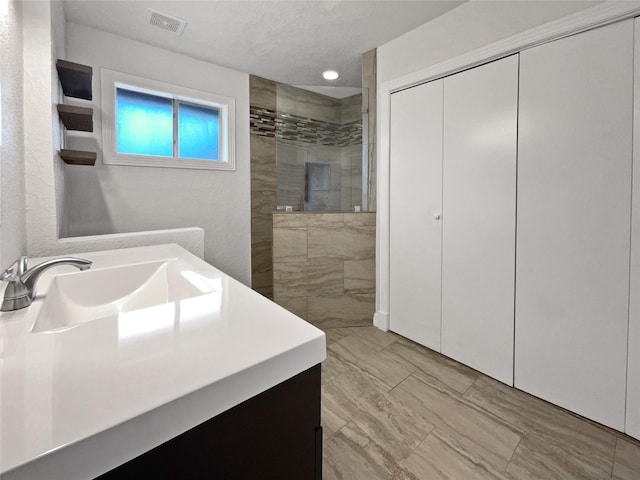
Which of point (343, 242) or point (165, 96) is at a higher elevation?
point (165, 96)

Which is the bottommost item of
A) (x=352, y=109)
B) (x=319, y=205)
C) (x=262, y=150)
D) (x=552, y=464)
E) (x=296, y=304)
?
(x=552, y=464)

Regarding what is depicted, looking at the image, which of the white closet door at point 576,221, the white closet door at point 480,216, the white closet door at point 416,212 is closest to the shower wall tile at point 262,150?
the white closet door at point 416,212

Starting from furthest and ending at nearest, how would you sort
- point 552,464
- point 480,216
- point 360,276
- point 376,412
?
point 360,276 < point 480,216 < point 376,412 < point 552,464

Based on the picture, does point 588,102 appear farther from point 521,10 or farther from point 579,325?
point 579,325

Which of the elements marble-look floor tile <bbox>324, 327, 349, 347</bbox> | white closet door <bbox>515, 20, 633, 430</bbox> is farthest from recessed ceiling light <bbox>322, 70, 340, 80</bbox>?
marble-look floor tile <bbox>324, 327, 349, 347</bbox>

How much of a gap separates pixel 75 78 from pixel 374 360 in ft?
8.50

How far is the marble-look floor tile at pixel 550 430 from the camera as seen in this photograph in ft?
4.34

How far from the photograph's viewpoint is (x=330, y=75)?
308cm

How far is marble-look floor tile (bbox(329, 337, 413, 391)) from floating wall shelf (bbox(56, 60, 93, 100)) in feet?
7.80

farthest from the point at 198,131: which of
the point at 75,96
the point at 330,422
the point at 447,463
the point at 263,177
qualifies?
the point at 447,463

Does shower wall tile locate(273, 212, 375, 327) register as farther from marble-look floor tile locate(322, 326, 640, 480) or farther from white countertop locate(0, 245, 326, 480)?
white countertop locate(0, 245, 326, 480)

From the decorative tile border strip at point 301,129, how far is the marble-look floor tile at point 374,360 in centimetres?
175

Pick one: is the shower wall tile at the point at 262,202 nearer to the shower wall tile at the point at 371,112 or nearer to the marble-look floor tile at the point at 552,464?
the shower wall tile at the point at 371,112

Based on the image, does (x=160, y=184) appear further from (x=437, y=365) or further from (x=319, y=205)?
(x=437, y=365)
